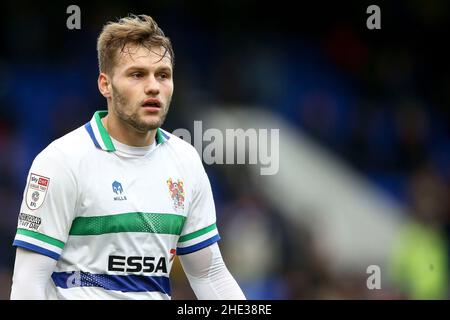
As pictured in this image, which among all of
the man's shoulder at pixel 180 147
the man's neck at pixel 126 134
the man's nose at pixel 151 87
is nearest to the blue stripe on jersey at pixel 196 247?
the man's shoulder at pixel 180 147

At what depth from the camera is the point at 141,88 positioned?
4.15 m

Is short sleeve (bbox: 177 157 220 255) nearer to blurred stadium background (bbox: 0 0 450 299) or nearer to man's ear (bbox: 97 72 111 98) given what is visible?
man's ear (bbox: 97 72 111 98)

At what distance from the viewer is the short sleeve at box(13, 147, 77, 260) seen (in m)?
3.90

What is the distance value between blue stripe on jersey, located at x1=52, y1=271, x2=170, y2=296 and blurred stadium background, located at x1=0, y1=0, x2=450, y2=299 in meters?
4.57

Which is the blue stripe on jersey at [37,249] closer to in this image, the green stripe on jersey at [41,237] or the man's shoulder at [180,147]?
the green stripe on jersey at [41,237]

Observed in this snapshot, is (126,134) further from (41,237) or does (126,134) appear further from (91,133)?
(41,237)

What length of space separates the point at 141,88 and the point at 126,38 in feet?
0.81

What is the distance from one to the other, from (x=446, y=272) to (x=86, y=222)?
6.13 m

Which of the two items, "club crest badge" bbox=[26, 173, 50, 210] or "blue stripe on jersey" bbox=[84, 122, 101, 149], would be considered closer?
"club crest badge" bbox=[26, 173, 50, 210]

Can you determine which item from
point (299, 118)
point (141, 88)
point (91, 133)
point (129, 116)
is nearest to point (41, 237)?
point (91, 133)

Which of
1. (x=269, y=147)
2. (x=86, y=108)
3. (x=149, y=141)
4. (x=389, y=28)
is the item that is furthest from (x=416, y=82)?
(x=149, y=141)

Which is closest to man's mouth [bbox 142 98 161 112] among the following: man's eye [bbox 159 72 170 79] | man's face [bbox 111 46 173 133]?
man's face [bbox 111 46 173 133]

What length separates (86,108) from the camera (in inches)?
384

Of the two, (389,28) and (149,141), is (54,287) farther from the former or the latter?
(389,28)
